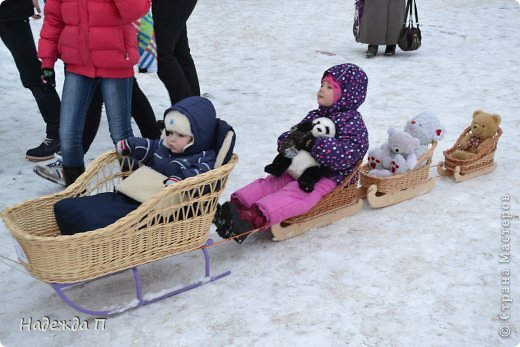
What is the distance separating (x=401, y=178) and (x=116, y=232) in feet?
6.25

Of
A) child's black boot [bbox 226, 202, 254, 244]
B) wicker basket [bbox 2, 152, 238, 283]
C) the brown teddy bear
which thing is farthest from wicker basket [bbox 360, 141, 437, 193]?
wicker basket [bbox 2, 152, 238, 283]

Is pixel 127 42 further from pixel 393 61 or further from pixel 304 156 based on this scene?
pixel 393 61

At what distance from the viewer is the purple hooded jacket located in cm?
347

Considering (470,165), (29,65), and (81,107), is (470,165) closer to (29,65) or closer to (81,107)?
(81,107)

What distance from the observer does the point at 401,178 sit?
12.8 feet

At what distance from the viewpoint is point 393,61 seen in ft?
24.3

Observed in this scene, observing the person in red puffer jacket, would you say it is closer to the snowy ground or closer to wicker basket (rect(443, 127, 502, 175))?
the snowy ground

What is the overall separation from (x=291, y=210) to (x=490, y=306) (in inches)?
42.7

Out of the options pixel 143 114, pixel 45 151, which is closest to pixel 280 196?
pixel 143 114

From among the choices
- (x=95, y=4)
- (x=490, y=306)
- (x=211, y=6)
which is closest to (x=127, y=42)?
(x=95, y=4)

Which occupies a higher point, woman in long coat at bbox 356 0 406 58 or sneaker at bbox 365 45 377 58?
woman in long coat at bbox 356 0 406 58

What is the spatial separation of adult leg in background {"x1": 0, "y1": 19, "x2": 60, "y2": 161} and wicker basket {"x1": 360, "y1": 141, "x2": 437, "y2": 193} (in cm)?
229

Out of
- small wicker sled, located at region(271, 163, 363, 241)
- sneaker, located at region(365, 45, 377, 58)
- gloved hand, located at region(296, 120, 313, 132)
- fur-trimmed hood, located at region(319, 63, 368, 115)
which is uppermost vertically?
fur-trimmed hood, located at region(319, 63, 368, 115)

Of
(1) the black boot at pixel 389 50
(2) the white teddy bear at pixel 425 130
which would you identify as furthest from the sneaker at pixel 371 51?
(2) the white teddy bear at pixel 425 130
